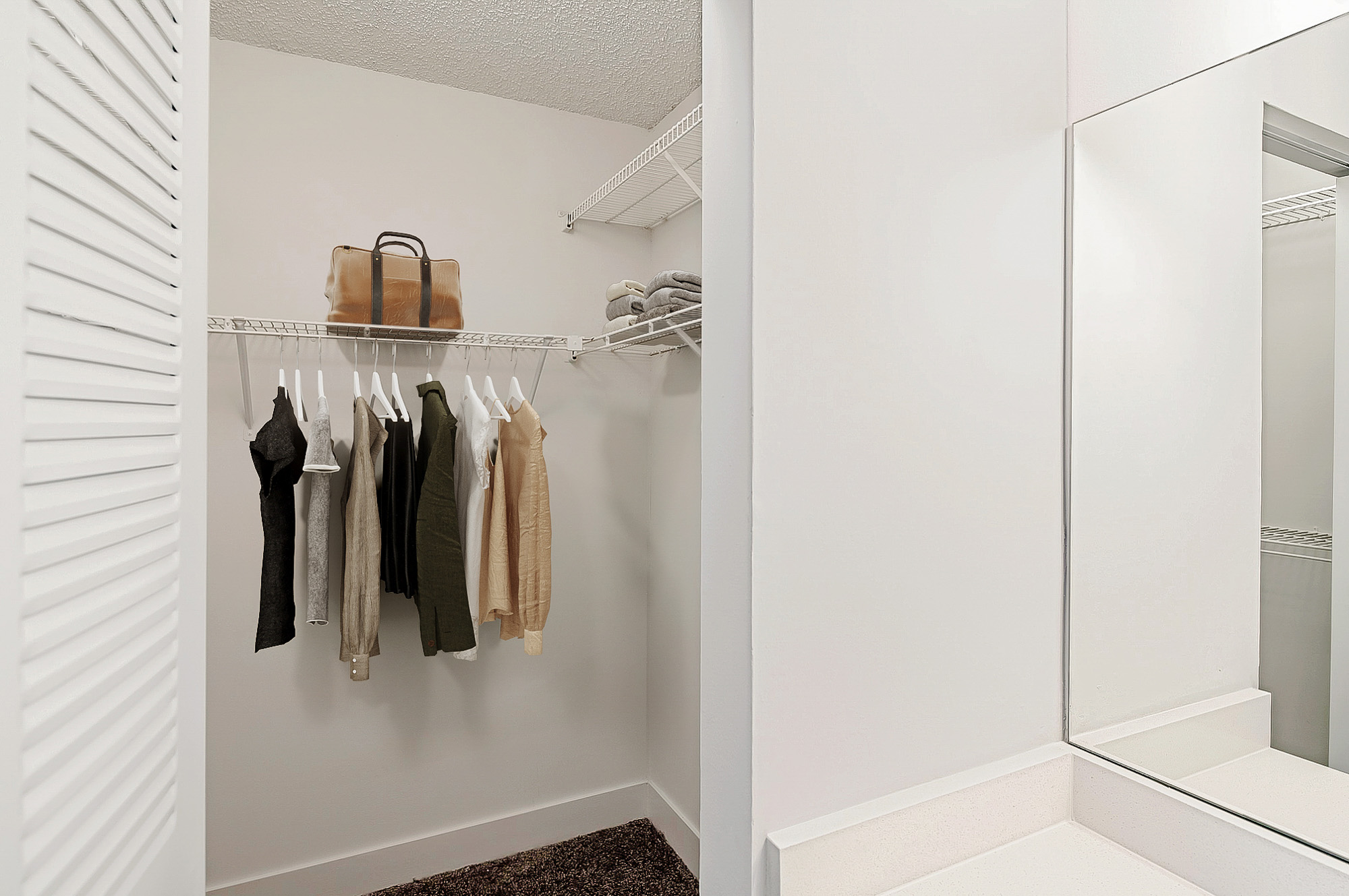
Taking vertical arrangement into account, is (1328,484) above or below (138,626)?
above

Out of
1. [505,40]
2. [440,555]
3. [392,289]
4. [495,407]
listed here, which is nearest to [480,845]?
[440,555]

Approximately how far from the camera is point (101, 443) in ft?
1.99

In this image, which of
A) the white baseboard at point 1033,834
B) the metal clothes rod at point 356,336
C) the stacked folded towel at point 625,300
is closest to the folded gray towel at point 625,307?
the stacked folded towel at point 625,300

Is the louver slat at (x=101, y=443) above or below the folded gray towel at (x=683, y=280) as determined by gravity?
below

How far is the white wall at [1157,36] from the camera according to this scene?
831 millimetres

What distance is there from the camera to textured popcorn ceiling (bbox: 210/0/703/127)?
177 cm

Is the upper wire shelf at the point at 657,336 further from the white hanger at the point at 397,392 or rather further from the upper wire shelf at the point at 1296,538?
the upper wire shelf at the point at 1296,538

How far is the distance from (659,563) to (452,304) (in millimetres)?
1123

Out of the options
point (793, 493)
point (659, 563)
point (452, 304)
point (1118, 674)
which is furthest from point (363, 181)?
point (1118, 674)

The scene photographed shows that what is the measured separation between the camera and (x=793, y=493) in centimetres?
79

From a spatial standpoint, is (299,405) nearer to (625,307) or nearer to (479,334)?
(479,334)

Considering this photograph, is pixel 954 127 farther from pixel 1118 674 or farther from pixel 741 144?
pixel 1118 674

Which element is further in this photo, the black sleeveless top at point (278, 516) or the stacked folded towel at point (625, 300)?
the stacked folded towel at point (625, 300)

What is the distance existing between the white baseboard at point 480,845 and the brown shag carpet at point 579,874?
0.09 ft
